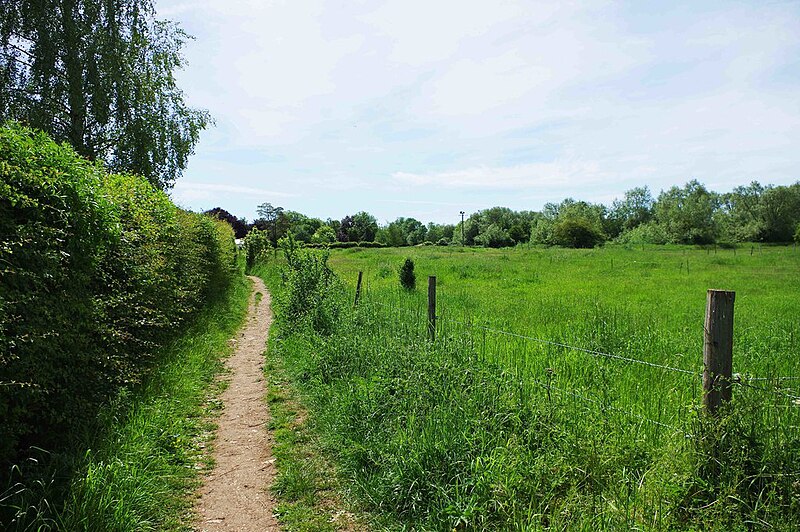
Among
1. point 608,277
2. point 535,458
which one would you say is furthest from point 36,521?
point 608,277

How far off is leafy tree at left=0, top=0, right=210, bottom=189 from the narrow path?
985cm

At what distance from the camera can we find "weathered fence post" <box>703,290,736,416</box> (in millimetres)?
3289

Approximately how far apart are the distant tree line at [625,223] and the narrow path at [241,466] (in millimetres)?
36445

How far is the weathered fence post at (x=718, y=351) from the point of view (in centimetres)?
329

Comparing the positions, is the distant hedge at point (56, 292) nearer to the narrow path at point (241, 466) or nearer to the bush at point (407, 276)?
the narrow path at point (241, 466)

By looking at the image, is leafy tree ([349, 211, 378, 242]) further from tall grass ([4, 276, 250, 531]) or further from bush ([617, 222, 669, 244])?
tall grass ([4, 276, 250, 531])

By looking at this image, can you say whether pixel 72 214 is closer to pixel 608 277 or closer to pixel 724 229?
pixel 608 277

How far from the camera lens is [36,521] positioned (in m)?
3.16

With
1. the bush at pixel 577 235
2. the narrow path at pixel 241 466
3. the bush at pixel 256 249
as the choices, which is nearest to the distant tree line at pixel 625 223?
the bush at pixel 577 235

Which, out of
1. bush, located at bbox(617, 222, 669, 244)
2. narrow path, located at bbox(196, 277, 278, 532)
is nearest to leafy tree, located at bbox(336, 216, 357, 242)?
bush, located at bbox(617, 222, 669, 244)

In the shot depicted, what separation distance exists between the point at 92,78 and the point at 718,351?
56.1 ft

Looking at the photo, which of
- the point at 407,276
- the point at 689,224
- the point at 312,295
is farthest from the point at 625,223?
the point at 312,295

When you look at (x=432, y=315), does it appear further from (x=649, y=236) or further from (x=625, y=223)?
(x=625, y=223)

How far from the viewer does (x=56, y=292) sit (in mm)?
3834
